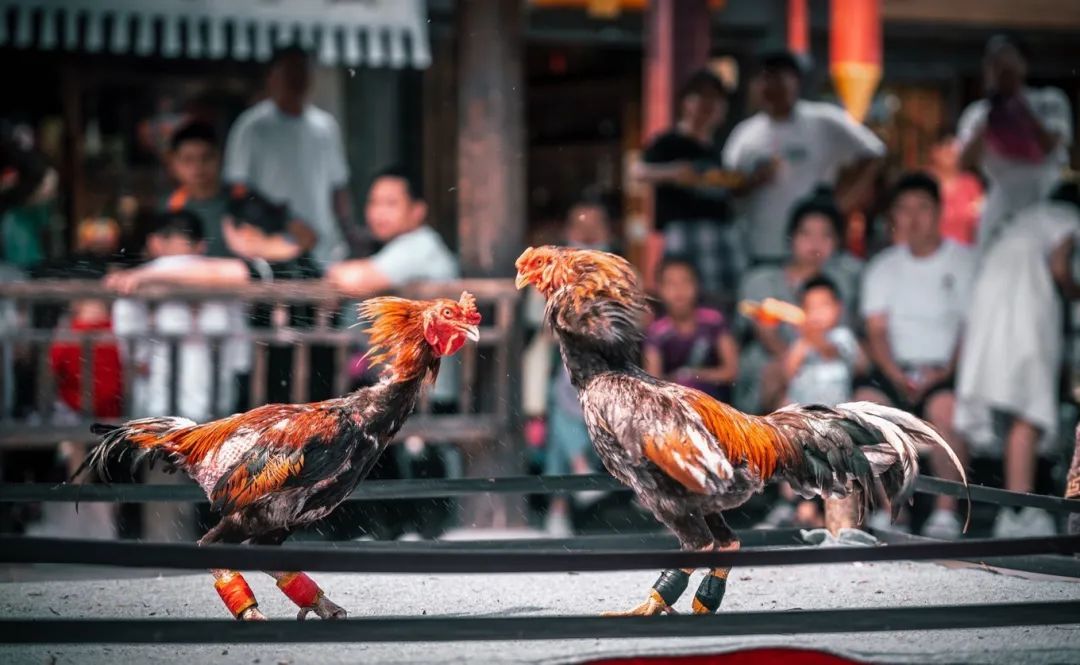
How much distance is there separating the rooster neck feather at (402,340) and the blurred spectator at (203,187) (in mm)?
2795

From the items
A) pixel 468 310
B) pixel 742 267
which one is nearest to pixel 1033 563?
pixel 468 310

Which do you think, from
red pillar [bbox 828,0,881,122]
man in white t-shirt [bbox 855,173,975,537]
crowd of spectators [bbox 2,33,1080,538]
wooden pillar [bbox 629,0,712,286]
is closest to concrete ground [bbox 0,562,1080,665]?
crowd of spectators [bbox 2,33,1080,538]

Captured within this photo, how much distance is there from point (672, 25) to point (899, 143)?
2.06 m

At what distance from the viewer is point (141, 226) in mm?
6148

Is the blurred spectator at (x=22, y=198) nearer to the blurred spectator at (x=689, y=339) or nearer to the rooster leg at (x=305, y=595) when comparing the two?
the blurred spectator at (x=689, y=339)

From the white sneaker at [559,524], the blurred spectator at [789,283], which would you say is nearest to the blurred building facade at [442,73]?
the blurred spectator at [789,283]

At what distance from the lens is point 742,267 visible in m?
5.39

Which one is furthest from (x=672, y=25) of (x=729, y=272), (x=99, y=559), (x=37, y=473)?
(x=99, y=559)

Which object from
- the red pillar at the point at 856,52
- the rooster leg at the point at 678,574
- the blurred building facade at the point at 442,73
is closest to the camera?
the rooster leg at the point at 678,574

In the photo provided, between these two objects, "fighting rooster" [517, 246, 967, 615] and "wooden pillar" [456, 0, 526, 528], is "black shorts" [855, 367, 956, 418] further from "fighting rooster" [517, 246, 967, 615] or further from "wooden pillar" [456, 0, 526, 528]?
"fighting rooster" [517, 246, 967, 615]

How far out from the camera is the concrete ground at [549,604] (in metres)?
2.15

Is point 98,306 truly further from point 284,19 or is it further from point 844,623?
point 844,623

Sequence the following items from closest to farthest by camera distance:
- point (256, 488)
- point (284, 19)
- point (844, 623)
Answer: point (844, 623)
point (256, 488)
point (284, 19)

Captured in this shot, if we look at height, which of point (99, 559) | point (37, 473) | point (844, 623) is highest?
point (99, 559)
